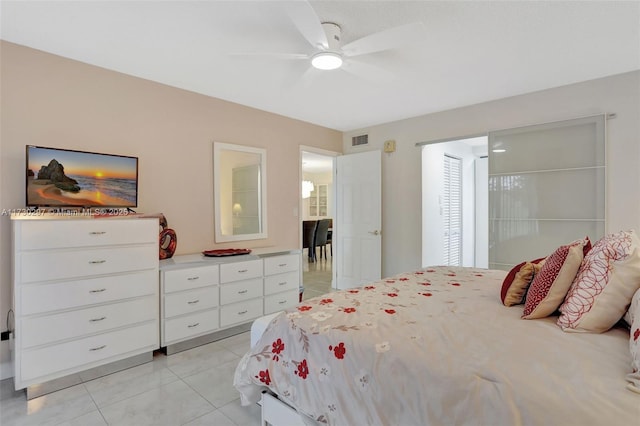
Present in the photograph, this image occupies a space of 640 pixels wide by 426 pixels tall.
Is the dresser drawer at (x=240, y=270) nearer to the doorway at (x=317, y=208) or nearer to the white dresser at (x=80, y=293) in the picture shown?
the white dresser at (x=80, y=293)

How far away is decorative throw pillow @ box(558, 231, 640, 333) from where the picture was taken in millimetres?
1262

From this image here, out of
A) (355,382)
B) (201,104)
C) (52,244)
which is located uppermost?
(201,104)

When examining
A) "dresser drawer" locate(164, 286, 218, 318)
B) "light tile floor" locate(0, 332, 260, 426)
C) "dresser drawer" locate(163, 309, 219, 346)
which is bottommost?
"light tile floor" locate(0, 332, 260, 426)

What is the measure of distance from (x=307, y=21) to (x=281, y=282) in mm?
2643

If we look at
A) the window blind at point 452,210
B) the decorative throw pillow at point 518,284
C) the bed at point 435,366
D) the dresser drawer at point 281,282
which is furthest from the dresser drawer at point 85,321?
the window blind at point 452,210

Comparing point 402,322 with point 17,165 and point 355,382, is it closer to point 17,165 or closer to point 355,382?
point 355,382

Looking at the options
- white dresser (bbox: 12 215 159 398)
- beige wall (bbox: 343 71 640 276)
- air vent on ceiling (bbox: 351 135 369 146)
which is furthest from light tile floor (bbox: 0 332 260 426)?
air vent on ceiling (bbox: 351 135 369 146)

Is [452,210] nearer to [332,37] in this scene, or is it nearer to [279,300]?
[279,300]

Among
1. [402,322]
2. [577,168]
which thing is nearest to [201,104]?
[402,322]

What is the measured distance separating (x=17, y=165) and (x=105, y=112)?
0.77 m

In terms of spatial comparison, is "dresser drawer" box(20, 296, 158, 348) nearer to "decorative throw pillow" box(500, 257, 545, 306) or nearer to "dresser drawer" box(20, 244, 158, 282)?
"dresser drawer" box(20, 244, 158, 282)

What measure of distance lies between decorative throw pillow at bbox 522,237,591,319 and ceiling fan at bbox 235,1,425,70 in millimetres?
1371

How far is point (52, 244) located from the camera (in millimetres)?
2182

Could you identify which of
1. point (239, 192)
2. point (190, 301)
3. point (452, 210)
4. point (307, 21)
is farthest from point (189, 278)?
point (452, 210)
